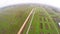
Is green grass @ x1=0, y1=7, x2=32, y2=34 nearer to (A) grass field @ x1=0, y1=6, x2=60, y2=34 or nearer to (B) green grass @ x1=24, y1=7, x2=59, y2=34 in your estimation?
(A) grass field @ x1=0, y1=6, x2=60, y2=34

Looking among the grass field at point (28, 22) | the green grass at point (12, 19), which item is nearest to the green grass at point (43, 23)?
the grass field at point (28, 22)

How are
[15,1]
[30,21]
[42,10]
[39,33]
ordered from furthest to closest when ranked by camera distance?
[15,1], [42,10], [30,21], [39,33]

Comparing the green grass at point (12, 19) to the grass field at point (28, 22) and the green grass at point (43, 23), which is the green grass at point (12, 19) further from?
the green grass at point (43, 23)

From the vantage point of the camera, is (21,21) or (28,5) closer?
(21,21)

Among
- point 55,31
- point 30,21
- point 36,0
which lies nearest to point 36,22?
point 30,21

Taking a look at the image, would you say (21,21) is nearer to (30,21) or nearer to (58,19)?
(30,21)

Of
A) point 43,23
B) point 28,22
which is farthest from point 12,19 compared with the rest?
point 43,23

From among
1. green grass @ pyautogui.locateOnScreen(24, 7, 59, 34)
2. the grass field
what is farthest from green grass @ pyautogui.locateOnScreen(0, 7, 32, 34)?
green grass @ pyautogui.locateOnScreen(24, 7, 59, 34)

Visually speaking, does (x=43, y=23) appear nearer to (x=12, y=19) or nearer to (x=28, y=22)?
(x=28, y=22)
